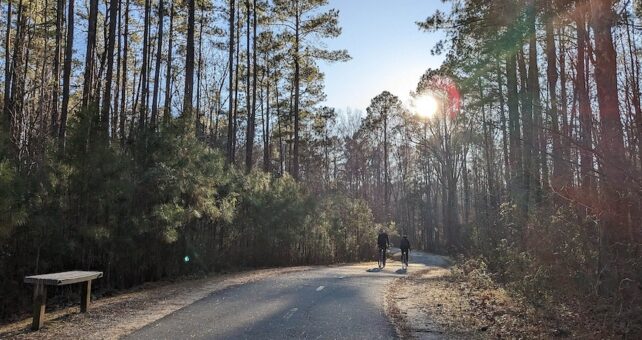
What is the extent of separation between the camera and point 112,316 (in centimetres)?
933

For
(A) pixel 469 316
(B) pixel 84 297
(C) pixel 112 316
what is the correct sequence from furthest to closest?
(B) pixel 84 297 → (A) pixel 469 316 → (C) pixel 112 316

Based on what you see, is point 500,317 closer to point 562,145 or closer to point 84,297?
point 562,145

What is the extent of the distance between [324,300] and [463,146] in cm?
4126

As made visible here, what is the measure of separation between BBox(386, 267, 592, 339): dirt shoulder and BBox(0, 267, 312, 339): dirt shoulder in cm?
437

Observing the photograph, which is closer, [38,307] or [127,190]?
[38,307]

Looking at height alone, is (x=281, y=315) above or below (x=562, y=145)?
below

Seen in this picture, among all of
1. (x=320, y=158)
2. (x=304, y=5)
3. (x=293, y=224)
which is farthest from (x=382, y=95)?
(x=293, y=224)

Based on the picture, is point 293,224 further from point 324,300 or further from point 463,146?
point 463,146

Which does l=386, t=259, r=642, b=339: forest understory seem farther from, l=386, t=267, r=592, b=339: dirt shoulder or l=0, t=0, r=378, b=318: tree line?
l=0, t=0, r=378, b=318: tree line

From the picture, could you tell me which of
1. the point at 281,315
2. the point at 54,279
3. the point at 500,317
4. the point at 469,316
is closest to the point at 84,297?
the point at 54,279

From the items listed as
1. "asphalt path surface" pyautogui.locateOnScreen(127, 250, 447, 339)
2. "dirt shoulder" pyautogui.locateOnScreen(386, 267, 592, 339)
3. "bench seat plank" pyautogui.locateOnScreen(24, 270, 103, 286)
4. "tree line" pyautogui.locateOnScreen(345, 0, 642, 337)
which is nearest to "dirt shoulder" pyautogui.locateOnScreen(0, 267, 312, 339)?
"asphalt path surface" pyautogui.locateOnScreen(127, 250, 447, 339)

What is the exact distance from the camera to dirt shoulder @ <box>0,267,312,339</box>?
801 centimetres

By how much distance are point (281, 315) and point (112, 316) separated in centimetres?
306

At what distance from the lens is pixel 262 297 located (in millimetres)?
11656
